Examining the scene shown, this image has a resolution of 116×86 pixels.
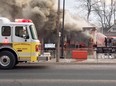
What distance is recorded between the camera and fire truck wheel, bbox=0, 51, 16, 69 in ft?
57.2

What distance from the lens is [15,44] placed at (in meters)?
17.6

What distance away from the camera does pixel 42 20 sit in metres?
33.3

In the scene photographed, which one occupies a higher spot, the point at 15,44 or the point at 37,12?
Result: the point at 37,12

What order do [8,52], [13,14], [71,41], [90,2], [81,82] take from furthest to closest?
[90,2], [71,41], [13,14], [8,52], [81,82]

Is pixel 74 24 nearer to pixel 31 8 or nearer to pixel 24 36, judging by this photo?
pixel 31 8

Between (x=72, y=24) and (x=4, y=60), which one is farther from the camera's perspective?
(x=72, y=24)

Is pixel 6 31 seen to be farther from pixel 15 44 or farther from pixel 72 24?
pixel 72 24

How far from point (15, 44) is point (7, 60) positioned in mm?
885

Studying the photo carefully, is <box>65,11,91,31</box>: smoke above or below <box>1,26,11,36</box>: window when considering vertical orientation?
above

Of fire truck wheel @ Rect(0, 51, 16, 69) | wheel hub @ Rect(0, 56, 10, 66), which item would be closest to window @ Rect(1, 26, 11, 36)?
fire truck wheel @ Rect(0, 51, 16, 69)

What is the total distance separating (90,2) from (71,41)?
30.2 metres

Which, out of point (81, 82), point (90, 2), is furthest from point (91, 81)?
point (90, 2)

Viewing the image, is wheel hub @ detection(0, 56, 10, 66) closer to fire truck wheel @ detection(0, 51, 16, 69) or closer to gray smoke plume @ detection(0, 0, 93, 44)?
fire truck wheel @ detection(0, 51, 16, 69)

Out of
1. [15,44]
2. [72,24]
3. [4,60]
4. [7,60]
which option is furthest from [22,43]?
[72,24]
